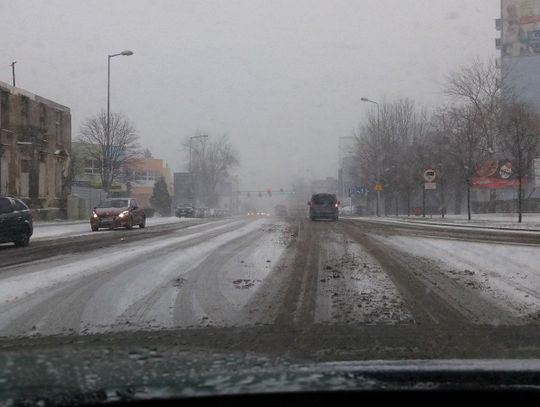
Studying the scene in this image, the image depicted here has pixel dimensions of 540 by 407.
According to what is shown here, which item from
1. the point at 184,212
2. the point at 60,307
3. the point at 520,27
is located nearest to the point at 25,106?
the point at 184,212

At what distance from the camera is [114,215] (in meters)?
26.1

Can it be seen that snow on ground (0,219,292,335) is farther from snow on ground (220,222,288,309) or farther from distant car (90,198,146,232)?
distant car (90,198,146,232)

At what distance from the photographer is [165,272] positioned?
10328mm

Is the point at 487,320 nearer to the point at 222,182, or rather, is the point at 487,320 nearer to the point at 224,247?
the point at 224,247

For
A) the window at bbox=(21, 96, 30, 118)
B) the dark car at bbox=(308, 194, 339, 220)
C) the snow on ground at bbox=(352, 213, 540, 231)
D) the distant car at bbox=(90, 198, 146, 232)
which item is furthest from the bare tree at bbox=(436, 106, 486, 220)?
the window at bbox=(21, 96, 30, 118)

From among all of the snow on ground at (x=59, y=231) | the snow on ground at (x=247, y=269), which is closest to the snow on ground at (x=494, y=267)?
the snow on ground at (x=247, y=269)

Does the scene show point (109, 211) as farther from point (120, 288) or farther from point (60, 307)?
point (60, 307)

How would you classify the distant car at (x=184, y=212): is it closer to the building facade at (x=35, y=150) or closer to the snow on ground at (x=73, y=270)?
the building facade at (x=35, y=150)

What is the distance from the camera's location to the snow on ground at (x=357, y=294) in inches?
268

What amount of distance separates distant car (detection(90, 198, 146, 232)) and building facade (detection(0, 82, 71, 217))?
12.2 metres

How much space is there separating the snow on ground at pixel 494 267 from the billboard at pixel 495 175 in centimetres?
2392

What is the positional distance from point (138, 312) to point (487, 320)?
12.8 feet

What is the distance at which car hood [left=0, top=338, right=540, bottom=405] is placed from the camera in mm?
2633

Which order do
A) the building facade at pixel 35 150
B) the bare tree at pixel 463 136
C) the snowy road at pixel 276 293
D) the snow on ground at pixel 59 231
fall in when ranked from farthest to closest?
the bare tree at pixel 463 136, the building facade at pixel 35 150, the snow on ground at pixel 59 231, the snowy road at pixel 276 293
